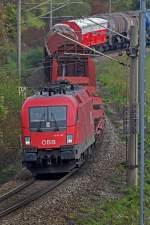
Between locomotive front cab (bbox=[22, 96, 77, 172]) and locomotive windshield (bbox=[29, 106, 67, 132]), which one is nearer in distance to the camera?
locomotive front cab (bbox=[22, 96, 77, 172])

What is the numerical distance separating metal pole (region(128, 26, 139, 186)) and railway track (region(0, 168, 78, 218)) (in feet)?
7.25

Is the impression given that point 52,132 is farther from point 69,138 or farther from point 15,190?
point 15,190

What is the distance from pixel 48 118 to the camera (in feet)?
76.8

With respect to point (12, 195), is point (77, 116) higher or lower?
higher

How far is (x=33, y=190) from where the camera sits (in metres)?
22.8

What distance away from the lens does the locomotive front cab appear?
23062 millimetres

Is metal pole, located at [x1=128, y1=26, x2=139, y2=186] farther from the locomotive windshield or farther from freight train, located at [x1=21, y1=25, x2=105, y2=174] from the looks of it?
the locomotive windshield

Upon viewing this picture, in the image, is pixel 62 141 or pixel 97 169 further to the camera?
pixel 97 169

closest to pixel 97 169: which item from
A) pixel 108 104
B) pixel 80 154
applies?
pixel 80 154

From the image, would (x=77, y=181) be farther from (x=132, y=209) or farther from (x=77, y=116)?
(x=132, y=209)

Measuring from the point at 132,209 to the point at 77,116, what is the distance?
15.3ft

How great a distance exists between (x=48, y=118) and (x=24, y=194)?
2552 millimetres

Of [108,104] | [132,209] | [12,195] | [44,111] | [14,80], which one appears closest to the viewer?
[132,209]

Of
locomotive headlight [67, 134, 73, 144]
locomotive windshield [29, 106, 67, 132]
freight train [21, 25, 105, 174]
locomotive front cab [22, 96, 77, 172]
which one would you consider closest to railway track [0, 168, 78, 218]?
freight train [21, 25, 105, 174]
